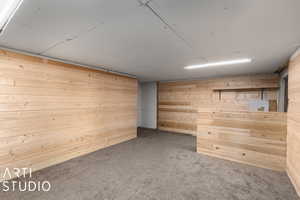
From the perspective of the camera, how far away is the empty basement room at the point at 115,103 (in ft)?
4.25

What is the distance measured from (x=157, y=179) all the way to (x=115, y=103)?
250 centimetres

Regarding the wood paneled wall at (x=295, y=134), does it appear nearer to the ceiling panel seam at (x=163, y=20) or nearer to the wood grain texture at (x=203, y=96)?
the wood grain texture at (x=203, y=96)

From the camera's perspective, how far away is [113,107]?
13.3 ft

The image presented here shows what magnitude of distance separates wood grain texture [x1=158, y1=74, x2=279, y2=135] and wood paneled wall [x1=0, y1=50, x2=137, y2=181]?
2570 millimetres

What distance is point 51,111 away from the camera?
8.86 ft

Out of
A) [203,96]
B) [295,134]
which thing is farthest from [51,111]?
[203,96]

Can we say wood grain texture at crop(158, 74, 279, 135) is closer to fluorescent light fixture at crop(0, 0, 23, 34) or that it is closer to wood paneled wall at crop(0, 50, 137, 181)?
wood paneled wall at crop(0, 50, 137, 181)

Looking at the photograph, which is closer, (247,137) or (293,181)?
(293,181)

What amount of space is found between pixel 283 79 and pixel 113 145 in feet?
16.7

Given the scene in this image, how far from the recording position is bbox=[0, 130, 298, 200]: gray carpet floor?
189 centimetres

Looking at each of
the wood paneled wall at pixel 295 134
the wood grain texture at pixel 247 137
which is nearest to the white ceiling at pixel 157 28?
the wood paneled wall at pixel 295 134

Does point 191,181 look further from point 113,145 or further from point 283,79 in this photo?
point 283,79

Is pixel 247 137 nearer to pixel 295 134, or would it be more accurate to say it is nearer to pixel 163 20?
pixel 295 134

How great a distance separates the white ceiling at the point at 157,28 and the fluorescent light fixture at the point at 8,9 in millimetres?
45
